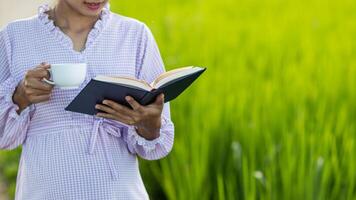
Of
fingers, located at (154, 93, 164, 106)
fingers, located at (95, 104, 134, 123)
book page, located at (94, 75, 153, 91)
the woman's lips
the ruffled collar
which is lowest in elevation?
fingers, located at (95, 104, 134, 123)

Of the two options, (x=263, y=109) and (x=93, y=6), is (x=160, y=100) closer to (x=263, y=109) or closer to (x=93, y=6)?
(x=93, y=6)

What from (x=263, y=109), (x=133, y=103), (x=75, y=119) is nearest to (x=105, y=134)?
(x=75, y=119)

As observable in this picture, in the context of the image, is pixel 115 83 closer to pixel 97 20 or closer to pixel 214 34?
pixel 97 20

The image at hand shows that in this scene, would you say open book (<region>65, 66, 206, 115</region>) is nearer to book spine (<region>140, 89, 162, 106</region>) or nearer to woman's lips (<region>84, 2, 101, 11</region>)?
book spine (<region>140, 89, 162, 106</region>)

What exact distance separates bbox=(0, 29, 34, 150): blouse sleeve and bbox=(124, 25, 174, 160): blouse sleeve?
0.67 feet

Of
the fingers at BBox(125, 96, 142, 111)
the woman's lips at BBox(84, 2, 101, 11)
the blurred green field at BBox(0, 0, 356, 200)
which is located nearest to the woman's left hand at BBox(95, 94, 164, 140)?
the fingers at BBox(125, 96, 142, 111)

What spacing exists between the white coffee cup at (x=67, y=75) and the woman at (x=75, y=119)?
106mm

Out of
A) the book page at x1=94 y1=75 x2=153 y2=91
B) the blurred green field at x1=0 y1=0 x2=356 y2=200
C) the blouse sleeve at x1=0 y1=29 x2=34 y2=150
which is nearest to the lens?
the book page at x1=94 y1=75 x2=153 y2=91

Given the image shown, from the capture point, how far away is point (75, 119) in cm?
188

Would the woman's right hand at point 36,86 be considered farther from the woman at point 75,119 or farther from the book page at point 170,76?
the book page at point 170,76

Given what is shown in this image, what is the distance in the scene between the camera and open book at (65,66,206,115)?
1700mm

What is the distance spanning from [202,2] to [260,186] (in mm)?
2562

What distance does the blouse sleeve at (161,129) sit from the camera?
1855mm

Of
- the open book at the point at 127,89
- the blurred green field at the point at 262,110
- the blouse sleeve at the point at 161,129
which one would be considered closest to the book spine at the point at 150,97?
the open book at the point at 127,89
